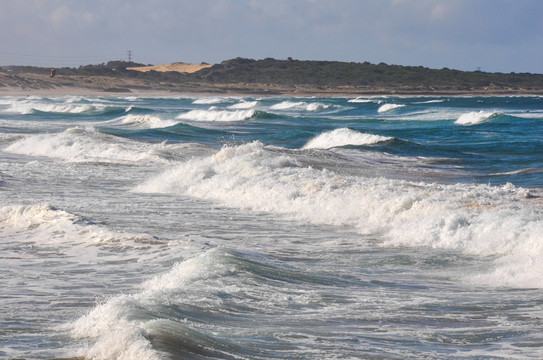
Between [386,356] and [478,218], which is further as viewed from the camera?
[478,218]

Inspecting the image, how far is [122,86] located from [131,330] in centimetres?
10304

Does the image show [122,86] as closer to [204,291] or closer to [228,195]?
[228,195]

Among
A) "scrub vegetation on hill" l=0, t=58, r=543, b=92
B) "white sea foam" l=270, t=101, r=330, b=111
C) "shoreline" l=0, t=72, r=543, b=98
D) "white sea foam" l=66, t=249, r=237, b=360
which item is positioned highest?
"scrub vegetation on hill" l=0, t=58, r=543, b=92

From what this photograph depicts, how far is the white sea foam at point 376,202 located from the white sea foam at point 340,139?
38.3 ft

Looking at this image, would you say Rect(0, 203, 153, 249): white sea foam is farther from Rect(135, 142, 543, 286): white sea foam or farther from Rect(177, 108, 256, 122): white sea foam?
Rect(177, 108, 256, 122): white sea foam

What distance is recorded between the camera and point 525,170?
22.1 meters

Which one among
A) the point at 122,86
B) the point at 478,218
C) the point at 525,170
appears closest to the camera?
the point at 478,218

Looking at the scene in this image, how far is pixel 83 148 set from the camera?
26.2 meters

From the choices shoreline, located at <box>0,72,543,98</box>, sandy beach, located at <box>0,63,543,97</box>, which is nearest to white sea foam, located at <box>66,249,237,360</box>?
sandy beach, located at <box>0,63,543,97</box>

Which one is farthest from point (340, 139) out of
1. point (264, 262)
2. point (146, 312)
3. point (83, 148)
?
point (146, 312)

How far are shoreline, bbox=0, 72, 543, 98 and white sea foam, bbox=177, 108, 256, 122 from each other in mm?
38844

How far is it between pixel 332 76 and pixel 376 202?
387 ft

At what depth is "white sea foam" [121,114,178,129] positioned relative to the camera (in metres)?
41.0

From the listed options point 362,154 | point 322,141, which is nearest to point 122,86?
point 322,141
